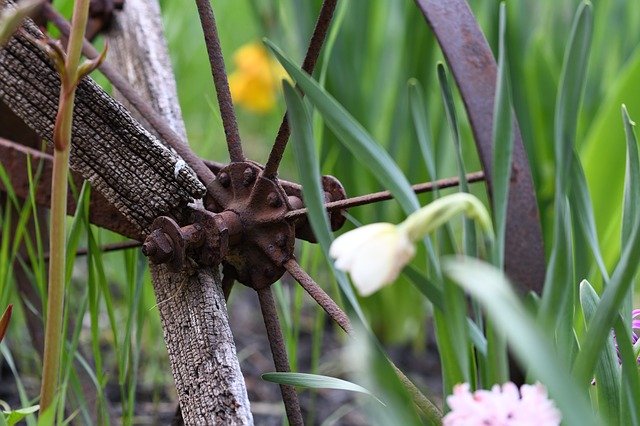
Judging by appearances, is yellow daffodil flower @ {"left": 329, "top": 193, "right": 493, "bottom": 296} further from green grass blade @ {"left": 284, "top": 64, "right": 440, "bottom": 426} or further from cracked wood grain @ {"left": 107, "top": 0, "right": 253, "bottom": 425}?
cracked wood grain @ {"left": 107, "top": 0, "right": 253, "bottom": 425}

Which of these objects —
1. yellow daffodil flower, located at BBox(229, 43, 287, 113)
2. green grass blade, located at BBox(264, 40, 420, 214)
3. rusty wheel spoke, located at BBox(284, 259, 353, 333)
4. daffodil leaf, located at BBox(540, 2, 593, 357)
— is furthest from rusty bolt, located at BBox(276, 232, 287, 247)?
yellow daffodil flower, located at BBox(229, 43, 287, 113)

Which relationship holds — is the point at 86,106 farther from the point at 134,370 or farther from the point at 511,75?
the point at 511,75

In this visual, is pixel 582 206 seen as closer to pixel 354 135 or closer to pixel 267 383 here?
pixel 354 135

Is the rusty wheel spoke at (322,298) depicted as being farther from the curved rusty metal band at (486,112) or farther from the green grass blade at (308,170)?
the curved rusty metal band at (486,112)

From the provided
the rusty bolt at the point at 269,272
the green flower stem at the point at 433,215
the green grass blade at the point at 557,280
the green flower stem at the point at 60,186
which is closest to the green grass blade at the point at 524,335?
the green flower stem at the point at 433,215

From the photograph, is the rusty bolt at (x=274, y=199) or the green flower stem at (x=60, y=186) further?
the rusty bolt at (x=274, y=199)

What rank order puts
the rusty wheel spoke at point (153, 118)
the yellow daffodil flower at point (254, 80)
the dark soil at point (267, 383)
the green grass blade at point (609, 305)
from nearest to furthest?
the green grass blade at point (609, 305) < the rusty wheel spoke at point (153, 118) < the dark soil at point (267, 383) < the yellow daffodil flower at point (254, 80)
